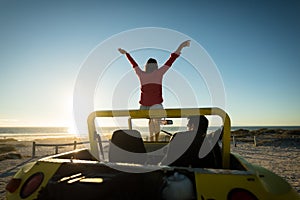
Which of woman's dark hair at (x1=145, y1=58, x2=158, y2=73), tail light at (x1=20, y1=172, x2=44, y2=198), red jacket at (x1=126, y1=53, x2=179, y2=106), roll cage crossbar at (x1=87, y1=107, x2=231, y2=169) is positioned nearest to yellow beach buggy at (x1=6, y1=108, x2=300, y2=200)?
tail light at (x1=20, y1=172, x2=44, y2=198)

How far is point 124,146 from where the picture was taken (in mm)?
3537

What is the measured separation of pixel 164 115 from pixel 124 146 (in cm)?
74

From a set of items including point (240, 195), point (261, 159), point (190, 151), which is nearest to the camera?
point (240, 195)

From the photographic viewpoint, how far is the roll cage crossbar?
306cm

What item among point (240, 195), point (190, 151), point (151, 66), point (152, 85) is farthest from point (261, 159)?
point (240, 195)

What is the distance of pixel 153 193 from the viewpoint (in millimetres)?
2041

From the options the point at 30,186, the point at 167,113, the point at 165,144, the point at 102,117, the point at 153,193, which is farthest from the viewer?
the point at 165,144

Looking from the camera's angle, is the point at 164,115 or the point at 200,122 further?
the point at 164,115

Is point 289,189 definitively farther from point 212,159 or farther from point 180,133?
point 180,133

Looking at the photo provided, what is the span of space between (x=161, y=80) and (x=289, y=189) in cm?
349

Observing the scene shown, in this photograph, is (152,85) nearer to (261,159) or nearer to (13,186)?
(13,186)

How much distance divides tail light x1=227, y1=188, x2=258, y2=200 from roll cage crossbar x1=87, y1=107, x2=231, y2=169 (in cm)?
106

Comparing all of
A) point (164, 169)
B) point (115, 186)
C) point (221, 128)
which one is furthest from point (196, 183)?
point (221, 128)

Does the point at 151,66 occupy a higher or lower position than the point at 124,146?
higher
